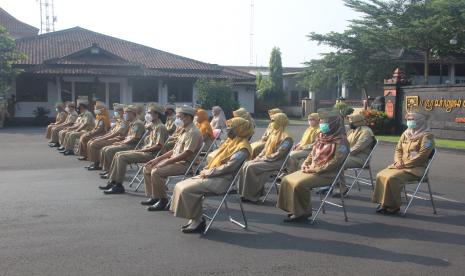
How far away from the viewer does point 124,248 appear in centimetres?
570

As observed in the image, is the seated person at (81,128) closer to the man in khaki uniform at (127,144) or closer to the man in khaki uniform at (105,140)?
the man in khaki uniform at (105,140)

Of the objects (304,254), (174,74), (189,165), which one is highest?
(174,74)

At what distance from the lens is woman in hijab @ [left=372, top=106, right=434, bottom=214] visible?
24.1 feet

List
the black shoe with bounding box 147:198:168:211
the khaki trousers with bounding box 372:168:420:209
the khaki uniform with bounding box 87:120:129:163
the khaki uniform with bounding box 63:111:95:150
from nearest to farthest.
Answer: the khaki trousers with bounding box 372:168:420:209 < the black shoe with bounding box 147:198:168:211 < the khaki uniform with bounding box 87:120:129:163 < the khaki uniform with bounding box 63:111:95:150

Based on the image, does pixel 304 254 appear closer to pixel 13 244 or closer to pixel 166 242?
pixel 166 242

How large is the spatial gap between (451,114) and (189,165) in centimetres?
1454

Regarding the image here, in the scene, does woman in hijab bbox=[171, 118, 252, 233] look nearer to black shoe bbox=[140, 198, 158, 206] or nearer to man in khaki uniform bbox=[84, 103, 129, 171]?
black shoe bbox=[140, 198, 158, 206]

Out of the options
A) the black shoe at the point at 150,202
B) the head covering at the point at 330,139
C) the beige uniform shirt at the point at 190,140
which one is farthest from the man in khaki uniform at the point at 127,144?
the head covering at the point at 330,139

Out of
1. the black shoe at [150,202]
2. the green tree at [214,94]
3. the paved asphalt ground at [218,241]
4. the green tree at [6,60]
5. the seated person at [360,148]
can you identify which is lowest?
the paved asphalt ground at [218,241]

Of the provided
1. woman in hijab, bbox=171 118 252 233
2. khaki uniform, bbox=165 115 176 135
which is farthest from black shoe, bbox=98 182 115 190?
woman in hijab, bbox=171 118 252 233

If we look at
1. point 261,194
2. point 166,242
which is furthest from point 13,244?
point 261,194

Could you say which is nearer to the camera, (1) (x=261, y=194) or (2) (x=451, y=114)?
(1) (x=261, y=194)

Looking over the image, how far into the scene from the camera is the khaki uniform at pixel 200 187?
6.18 m

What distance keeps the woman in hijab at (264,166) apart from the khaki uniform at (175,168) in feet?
3.56
